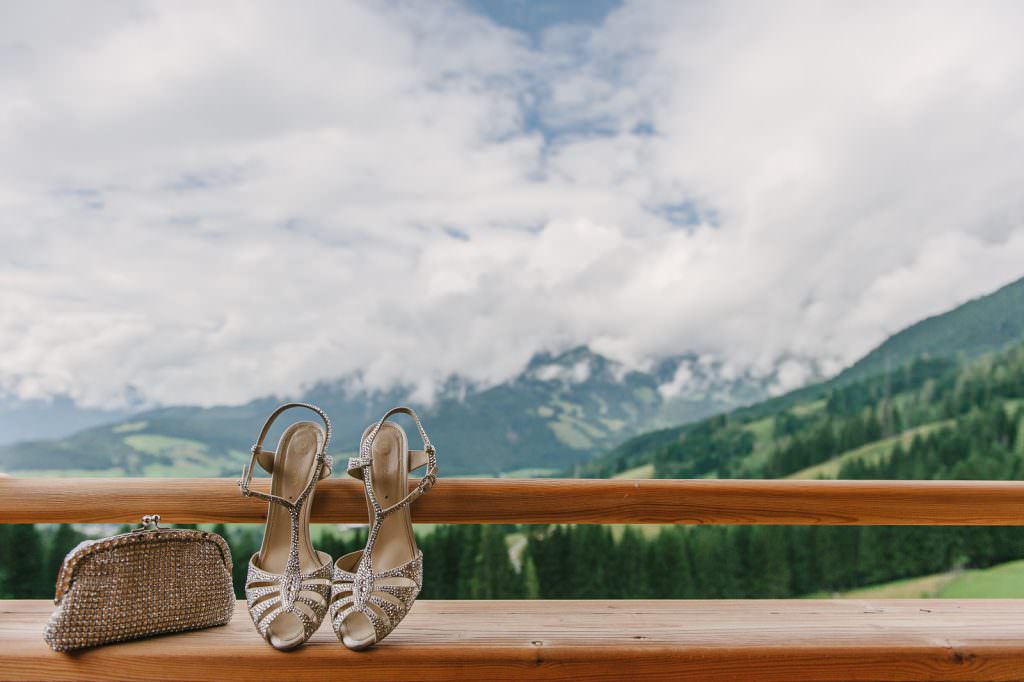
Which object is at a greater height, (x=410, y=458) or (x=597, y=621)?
(x=410, y=458)

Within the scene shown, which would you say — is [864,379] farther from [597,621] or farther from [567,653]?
[567,653]

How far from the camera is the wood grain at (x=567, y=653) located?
141 cm

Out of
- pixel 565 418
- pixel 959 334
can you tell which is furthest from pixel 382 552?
pixel 959 334

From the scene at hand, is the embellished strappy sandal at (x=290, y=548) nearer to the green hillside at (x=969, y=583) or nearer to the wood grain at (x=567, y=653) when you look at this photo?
the wood grain at (x=567, y=653)

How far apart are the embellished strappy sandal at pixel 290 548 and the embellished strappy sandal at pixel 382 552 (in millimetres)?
71

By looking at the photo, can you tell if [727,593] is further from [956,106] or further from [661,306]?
[661,306]

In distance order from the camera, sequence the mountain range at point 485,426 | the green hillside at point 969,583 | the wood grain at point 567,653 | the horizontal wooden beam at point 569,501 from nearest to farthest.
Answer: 1. the wood grain at point 567,653
2. the horizontal wooden beam at point 569,501
3. the green hillside at point 969,583
4. the mountain range at point 485,426

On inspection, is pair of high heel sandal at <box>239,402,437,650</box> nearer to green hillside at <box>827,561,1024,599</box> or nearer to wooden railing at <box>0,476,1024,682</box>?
wooden railing at <box>0,476,1024,682</box>

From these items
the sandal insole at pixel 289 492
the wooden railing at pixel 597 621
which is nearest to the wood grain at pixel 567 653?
the wooden railing at pixel 597 621

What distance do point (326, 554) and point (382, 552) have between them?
0.58 ft

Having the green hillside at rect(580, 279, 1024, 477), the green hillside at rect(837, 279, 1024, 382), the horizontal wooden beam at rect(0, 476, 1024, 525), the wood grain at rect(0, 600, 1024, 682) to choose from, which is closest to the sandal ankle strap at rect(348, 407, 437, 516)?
the horizontal wooden beam at rect(0, 476, 1024, 525)

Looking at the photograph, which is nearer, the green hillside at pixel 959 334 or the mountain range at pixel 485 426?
the mountain range at pixel 485 426

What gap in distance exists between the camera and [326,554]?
5.58 feet

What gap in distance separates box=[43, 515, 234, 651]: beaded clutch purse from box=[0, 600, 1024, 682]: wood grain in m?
0.04
